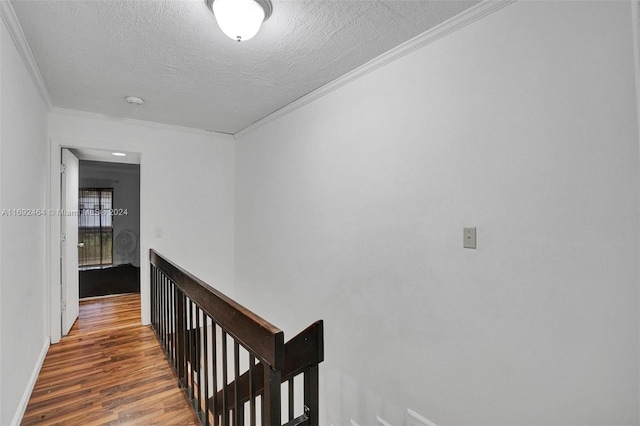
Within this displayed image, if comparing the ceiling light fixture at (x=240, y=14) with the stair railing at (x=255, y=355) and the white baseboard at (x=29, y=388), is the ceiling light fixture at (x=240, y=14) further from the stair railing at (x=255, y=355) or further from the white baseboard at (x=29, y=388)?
the white baseboard at (x=29, y=388)

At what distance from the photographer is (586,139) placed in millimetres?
1298

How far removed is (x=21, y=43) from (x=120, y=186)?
6.07 metres

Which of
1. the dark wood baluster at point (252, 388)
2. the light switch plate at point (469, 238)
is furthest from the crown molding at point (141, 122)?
the light switch plate at point (469, 238)

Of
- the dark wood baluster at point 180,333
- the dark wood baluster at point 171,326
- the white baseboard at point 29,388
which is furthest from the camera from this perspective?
the dark wood baluster at point 171,326

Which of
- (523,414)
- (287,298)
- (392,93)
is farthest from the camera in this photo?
(287,298)

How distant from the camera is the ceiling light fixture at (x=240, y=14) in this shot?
152cm

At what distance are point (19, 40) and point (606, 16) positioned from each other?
2.88 metres

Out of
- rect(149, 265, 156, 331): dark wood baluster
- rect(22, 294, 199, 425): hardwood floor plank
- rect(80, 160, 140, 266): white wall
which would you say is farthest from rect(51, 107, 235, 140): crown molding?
rect(80, 160, 140, 266): white wall

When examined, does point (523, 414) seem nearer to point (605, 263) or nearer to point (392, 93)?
point (605, 263)

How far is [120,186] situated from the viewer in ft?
23.7

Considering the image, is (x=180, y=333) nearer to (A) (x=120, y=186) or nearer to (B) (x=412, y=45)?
(B) (x=412, y=45)

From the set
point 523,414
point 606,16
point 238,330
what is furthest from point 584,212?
point 238,330

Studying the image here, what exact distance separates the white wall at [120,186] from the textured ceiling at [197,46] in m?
4.57

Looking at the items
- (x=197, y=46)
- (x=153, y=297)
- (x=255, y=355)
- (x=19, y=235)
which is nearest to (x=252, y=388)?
(x=255, y=355)
